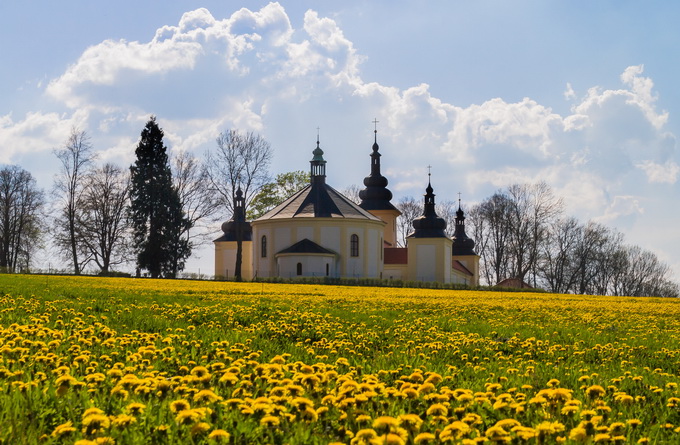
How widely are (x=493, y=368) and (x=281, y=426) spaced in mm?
3610

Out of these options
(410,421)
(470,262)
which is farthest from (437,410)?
(470,262)

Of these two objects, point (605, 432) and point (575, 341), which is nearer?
point (605, 432)

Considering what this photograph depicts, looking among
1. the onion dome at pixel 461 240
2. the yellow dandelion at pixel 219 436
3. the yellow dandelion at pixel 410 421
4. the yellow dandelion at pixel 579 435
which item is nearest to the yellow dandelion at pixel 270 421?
the yellow dandelion at pixel 219 436

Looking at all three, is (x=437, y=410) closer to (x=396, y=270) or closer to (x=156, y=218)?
(x=156, y=218)

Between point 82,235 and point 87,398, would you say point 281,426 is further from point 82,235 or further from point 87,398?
point 82,235

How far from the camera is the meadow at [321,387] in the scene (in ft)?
10.8

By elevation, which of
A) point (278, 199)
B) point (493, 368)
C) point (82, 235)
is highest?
point (278, 199)

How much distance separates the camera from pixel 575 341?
32.3ft

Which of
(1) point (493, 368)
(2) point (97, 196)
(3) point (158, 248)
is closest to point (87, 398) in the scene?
(1) point (493, 368)

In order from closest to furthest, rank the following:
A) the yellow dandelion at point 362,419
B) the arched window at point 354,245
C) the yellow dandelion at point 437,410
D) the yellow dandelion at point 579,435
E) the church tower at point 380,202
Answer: the yellow dandelion at point 579,435
the yellow dandelion at point 362,419
the yellow dandelion at point 437,410
the arched window at point 354,245
the church tower at point 380,202

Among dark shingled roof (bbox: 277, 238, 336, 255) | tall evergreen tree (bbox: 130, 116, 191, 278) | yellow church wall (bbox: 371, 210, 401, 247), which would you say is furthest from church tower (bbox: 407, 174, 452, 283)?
tall evergreen tree (bbox: 130, 116, 191, 278)

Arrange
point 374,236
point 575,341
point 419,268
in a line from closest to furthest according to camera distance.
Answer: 1. point 575,341
2. point 374,236
3. point 419,268

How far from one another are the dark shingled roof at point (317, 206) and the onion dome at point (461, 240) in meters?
25.8

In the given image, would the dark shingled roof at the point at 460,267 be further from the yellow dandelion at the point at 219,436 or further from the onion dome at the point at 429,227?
the yellow dandelion at the point at 219,436
